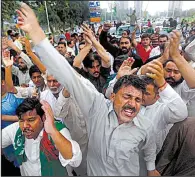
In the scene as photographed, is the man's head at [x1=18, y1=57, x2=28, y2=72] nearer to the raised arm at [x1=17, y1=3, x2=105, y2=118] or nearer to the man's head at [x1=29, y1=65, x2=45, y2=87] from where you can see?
the man's head at [x1=29, y1=65, x2=45, y2=87]

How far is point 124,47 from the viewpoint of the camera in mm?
2275

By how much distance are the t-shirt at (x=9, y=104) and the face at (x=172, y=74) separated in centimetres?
81

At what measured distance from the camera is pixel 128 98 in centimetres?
119

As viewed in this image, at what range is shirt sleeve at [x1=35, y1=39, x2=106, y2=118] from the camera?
110 centimetres

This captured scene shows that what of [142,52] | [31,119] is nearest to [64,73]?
[31,119]

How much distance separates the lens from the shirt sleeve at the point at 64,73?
1103mm

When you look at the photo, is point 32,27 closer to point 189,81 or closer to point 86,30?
point 86,30

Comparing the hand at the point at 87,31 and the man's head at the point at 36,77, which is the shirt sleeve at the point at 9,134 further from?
the hand at the point at 87,31

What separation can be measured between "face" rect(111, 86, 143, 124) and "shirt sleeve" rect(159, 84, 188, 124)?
0.12 m

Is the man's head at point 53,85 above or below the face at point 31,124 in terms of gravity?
above

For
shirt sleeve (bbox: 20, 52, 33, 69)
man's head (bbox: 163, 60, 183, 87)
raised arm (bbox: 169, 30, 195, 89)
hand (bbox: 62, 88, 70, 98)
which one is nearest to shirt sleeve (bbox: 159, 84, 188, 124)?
raised arm (bbox: 169, 30, 195, 89)

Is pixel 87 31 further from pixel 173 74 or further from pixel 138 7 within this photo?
pixel 173 74

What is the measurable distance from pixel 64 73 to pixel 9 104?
0.54 metres

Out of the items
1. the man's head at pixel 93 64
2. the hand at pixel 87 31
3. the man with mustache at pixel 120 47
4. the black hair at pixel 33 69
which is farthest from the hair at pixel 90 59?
the black hair at pixel 33 69
